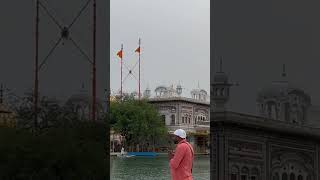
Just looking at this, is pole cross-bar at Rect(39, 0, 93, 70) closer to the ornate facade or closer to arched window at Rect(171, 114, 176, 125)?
the ornate facade

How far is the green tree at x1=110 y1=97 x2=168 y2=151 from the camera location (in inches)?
1490

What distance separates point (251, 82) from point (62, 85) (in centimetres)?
226

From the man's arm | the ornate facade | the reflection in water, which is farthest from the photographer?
the reflection in water

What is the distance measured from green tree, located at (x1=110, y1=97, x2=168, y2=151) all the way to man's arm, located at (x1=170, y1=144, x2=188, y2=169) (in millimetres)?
30879

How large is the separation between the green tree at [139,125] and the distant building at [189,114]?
1276 mm

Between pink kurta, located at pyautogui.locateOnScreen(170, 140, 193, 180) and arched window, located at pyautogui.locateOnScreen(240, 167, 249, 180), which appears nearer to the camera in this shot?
pink kurta, located at pyautogui.locateOnScreen(170, 140, 193, 180)

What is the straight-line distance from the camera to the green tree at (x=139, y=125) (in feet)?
124

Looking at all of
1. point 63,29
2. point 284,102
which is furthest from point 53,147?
point 284,102

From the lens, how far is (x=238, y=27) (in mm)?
6996

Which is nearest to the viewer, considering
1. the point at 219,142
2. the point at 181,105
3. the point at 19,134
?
the point at 219,142

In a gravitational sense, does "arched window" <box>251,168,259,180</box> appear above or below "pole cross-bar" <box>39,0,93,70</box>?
below

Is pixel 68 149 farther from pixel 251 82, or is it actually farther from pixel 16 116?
pixel 251 82

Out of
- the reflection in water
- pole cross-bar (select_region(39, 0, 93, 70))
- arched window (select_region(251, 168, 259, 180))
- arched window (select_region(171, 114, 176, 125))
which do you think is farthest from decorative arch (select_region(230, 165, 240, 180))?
arched window (select_region(171, 114, 176, 125))

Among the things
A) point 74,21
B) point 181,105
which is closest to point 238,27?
point 74,21
